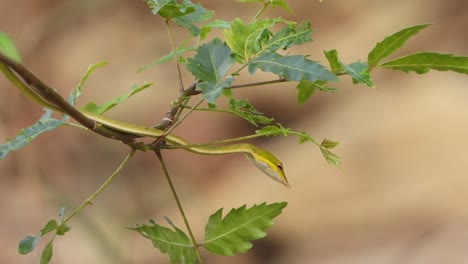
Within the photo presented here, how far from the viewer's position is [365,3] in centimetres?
193

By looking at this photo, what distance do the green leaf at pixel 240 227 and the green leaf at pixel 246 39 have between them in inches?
5.3

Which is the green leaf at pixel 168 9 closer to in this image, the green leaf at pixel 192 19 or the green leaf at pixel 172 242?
the green leaf at pixel 192 19

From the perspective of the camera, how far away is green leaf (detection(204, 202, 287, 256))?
528mm

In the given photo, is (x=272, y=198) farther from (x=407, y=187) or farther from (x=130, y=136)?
(x=130, y=136)

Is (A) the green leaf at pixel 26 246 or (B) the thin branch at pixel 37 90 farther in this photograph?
(A) the green leaf at pixel 26 246

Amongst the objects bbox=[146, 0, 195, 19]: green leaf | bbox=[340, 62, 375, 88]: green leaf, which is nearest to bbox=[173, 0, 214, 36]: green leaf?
bbox=[146, 0, 195, 19]: green leaf

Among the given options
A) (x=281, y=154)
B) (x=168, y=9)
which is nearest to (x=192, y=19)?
(x=168, y=9)

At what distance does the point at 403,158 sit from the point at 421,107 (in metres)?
0.16

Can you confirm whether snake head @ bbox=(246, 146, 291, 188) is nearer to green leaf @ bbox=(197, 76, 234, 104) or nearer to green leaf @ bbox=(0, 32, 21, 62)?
green leaf @ bbox=(197, 76, 234, 104)

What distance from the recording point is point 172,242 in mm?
553

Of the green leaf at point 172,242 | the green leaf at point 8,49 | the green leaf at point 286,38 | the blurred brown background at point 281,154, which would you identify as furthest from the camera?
the blurred brown background at point 281,154

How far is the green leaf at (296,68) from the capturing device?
0.41 m

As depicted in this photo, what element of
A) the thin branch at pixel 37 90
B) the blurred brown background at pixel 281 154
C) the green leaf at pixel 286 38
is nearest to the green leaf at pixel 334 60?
the green leaf at pixel 286 38

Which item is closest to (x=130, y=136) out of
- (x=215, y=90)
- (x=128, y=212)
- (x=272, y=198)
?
(x=215, y=90)
